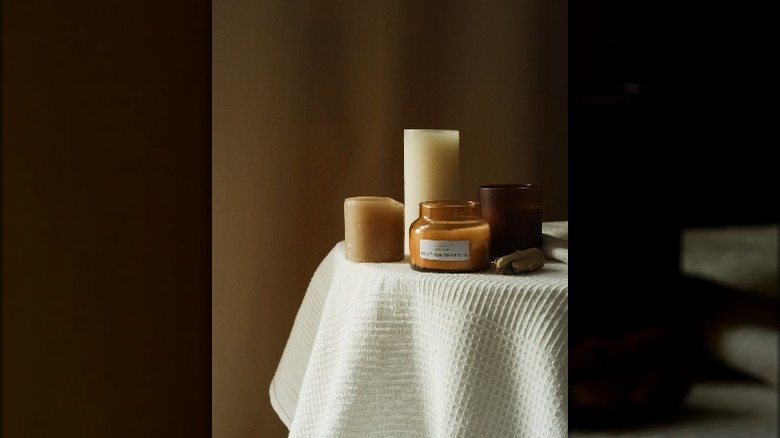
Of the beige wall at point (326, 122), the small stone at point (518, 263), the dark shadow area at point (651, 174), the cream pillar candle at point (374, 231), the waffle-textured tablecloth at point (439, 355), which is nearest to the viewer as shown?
the dark shadow area at point (651, 174)

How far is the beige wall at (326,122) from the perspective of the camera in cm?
157

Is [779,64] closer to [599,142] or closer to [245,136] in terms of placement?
[599,142]

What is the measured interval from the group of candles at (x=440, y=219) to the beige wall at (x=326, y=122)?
551mm

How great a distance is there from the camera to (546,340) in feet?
2.38

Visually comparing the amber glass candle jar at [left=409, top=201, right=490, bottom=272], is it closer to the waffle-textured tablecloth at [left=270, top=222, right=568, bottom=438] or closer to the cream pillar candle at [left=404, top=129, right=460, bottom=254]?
the waffle-textured tablecloth at [left=270, top=222, right=568, bottom=438]

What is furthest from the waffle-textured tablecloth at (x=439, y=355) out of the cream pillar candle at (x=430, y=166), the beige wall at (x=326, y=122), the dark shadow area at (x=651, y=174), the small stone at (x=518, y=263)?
the beige wall at (x=326, y=122)

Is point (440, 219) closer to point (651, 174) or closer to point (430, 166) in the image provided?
point (430, 166)

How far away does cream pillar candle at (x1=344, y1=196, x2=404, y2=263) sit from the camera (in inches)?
37.9

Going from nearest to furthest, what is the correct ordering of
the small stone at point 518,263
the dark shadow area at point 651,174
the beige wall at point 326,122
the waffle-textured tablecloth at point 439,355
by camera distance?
the dark shadow area at point 651,174 → the waffle-textured tablecloth at point 439,355 → the small stone at point 518,263 → the beige wall at point 326,122

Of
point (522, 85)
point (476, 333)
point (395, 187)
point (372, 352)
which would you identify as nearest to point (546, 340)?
point (476, 333)

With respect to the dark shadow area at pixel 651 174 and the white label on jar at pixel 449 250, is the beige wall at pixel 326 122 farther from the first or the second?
the dark shadow area at pixel 651 174

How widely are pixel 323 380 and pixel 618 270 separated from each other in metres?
0.65

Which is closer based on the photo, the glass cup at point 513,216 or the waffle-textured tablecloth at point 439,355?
the waffle-textured tablecloth at point 439,355

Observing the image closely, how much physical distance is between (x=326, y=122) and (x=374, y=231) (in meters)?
0.68
